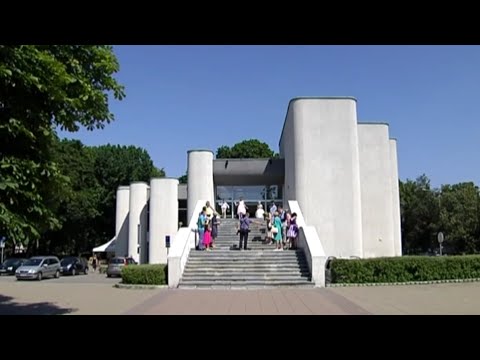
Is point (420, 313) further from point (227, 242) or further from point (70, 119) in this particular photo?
point (227, 242)

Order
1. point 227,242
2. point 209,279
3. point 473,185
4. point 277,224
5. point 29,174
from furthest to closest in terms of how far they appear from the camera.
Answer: point 473,185, point 227,242, point 277,224, point 209,279, point 29,174

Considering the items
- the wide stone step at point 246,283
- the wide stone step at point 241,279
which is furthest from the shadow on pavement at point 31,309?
the wide stone step at point 241,279

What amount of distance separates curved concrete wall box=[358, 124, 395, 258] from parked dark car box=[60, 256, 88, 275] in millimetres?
22542

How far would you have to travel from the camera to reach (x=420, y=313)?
1145 centimetres

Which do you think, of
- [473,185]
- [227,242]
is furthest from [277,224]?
[473,185]

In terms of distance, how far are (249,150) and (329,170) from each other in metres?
39.2

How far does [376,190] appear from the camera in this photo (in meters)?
34.2

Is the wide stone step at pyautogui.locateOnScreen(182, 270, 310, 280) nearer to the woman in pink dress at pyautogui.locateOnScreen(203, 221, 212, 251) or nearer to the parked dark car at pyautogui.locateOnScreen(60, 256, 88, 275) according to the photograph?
the woman in pink dress at pyautogui.locateOnScreen(203, 221, 212, 251)

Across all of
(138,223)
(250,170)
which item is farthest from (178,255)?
(138,223)

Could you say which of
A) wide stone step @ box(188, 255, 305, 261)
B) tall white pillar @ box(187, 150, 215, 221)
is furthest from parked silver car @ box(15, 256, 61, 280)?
wide stone step @ box(188, 255, 305, 261)

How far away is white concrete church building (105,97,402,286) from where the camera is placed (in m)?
30.1

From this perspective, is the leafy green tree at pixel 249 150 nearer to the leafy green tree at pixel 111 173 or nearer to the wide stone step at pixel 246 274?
the leafy green tree at pixel 111 173

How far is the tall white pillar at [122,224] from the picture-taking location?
4825cm
